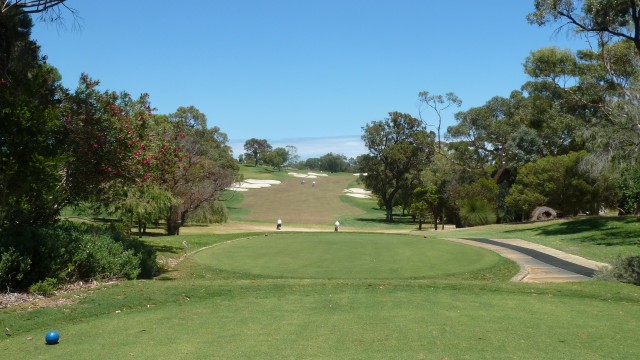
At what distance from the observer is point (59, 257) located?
1104 centimetres

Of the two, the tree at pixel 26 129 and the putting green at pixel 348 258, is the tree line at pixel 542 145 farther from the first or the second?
the tree at pixel 26 129

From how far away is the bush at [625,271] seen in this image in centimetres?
1110

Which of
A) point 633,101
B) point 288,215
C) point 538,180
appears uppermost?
point 633,101

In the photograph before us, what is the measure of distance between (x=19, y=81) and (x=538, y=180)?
1221 inches

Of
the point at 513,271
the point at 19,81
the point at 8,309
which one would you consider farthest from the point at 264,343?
the point at 513,271

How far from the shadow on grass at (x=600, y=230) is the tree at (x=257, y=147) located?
404 ft

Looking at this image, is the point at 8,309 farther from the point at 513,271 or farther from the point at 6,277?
the point at 513,271

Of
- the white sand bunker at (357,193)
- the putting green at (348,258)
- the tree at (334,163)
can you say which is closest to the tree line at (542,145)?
the putting green at (348,258)

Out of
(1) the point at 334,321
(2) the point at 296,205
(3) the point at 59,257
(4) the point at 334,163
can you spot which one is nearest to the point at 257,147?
(4) the point at 334,163

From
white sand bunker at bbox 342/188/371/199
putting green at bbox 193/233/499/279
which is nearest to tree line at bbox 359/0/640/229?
putting green at bbox 193/233/499/279

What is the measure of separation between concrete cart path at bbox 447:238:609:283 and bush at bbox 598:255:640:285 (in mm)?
1332

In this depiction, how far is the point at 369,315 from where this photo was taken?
763 centimetres

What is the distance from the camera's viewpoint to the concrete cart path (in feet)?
45.3

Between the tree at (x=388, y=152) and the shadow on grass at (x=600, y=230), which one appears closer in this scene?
the shadow on grass at (x=600, y=230)
